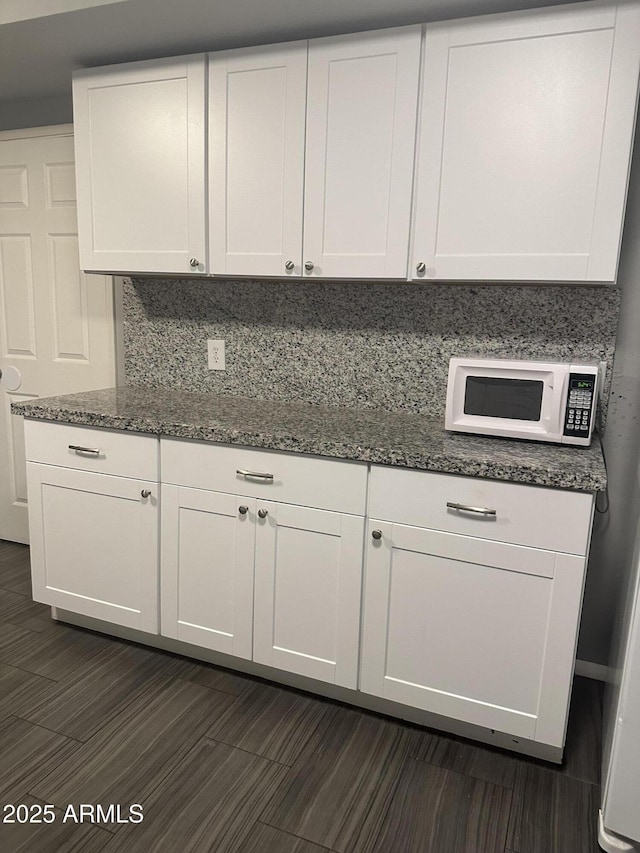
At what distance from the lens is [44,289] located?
2.94 meters

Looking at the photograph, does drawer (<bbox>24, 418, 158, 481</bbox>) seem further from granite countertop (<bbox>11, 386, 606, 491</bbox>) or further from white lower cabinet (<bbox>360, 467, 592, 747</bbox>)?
white lower cabinet (<bbox>360, 467, 592, 747</bbox>)

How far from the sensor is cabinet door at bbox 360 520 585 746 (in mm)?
1660

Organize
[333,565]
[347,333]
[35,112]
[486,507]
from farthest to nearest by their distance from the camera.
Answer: [35,112]
[347,333]
[333,565]
[486,507]

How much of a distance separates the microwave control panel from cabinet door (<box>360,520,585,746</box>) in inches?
14.6

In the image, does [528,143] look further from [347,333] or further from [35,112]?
[35,112]

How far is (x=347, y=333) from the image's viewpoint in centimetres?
236

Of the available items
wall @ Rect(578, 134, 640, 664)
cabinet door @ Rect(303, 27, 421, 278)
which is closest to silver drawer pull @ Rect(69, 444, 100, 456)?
cabinet door @ Rect(303, 27, 421, 278)

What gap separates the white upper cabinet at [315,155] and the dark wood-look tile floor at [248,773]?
1.47 metres

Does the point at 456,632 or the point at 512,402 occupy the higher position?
the point at 512,402

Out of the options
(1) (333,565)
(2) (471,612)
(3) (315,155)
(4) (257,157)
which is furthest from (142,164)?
(2) (471,612)

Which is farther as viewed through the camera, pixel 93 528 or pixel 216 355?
pixel 216 355

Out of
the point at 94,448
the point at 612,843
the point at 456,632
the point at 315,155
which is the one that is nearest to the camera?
the point at 612,843

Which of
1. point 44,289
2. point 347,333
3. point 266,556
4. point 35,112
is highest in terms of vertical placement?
point 35,112

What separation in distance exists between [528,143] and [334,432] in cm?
102
